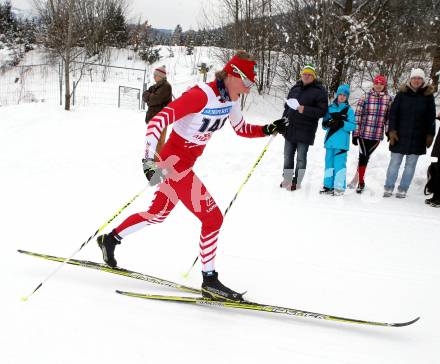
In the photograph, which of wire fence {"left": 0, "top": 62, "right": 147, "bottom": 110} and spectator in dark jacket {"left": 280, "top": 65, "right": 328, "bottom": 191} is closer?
spectator in dark jacket {"left": 280, "top": 65, "right": 328, "bottom": 191}

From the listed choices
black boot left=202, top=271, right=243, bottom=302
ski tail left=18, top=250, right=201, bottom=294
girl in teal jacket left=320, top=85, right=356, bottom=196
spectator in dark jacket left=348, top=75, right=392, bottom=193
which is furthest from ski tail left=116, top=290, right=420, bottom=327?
spectator in dark jacket left=348, top=75, right=392, bottom=193

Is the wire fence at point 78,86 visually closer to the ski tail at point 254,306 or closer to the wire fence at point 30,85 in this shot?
the wire fence at point 30,85

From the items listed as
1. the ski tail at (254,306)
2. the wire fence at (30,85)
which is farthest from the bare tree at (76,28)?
the ski tail at (254,306)

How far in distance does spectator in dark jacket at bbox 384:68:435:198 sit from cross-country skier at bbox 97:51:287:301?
3343 millimetres

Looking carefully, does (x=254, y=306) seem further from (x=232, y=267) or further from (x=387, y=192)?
(x=387, y=192)

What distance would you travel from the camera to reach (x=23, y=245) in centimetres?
381

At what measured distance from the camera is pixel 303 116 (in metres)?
5.71

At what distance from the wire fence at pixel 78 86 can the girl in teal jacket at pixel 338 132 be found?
979cm

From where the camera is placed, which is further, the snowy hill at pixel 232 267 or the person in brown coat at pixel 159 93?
the person in brown coat at pixel 159 93

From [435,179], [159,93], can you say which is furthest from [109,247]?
[435,179]

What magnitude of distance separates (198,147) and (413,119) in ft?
12.1

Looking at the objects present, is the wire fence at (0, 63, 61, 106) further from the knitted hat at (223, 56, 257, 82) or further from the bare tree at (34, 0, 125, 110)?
the knitted hat at (223, 56, 257, 82)

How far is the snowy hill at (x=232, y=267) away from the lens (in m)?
2.47

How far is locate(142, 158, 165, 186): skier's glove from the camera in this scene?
2705 millimetres
